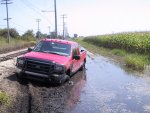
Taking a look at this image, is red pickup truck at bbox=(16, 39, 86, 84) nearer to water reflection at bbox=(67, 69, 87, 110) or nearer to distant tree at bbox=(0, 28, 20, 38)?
water reflection at bbox=(67, 69, 87, 110)

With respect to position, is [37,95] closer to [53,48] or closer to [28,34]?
[53,48]

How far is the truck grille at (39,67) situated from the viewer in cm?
1320

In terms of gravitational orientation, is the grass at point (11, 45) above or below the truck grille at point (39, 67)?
below

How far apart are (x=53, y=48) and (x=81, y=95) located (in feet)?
12.0

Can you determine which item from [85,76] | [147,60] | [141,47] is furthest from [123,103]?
[141,47]

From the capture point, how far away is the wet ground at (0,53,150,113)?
990 cm

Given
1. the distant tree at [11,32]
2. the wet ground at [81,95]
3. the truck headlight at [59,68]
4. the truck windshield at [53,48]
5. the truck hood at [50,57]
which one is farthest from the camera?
the distant tree at [11,32]

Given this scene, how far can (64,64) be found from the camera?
13539 mm

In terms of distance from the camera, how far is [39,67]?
13297 millimetres

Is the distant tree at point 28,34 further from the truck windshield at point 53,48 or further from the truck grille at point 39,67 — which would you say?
the truck grille at point 39,67

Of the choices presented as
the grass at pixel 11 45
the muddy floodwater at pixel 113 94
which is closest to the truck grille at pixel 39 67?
the muddy floodwater at pixel 113 94

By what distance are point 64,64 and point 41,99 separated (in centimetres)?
291

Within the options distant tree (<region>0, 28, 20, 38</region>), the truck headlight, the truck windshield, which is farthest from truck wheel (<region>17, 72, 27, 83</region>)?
distant tree (<region>0, 28, 20, 38</region>)

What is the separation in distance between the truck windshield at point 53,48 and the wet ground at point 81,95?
1.30 m
